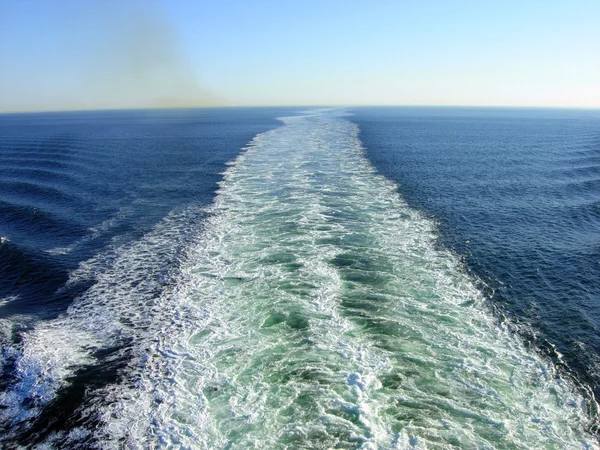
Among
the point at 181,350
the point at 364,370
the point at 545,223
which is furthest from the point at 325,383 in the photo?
the point at 545,223

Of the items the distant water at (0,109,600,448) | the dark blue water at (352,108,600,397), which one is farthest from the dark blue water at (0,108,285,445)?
the dark blue water at (352,108,600,397)

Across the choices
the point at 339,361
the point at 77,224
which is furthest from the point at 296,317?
the point at 77,224

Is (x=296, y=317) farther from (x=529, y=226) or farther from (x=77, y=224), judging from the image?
(x=77, y=224)

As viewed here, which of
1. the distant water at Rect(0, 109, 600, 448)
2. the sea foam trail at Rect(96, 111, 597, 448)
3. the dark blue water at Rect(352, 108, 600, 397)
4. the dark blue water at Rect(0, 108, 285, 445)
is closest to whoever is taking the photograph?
the sea foam trail at Rect(96, 111, 597, 448)

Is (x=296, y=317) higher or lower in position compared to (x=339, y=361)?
higher

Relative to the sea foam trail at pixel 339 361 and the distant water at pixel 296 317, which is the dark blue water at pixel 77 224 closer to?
the distant water at pixel 296 317

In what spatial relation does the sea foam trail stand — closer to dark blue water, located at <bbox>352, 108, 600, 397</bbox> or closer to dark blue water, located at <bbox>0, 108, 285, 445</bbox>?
dark blue water, located at <bbox>352, 108, 600, 397</bbox>

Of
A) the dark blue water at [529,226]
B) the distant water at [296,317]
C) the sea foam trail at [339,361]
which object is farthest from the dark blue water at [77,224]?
the dark blue water at [529,226]
